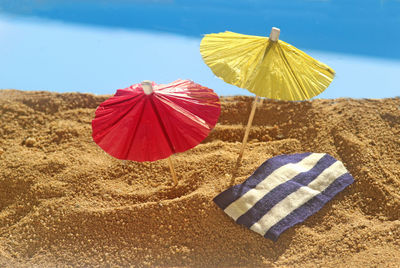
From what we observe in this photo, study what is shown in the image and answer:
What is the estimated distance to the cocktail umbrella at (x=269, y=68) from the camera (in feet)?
5.35

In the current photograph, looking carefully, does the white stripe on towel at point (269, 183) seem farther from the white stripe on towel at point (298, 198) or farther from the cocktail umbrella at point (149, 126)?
the cocktail umbrella at point (149, 126)

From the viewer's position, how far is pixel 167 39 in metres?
3.92

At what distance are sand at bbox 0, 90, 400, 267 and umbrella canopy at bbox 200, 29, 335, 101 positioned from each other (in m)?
0.61

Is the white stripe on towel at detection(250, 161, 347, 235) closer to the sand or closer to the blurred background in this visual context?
the sand

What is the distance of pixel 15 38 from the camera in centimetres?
388

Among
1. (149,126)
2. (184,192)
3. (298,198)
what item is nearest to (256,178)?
(298,198)

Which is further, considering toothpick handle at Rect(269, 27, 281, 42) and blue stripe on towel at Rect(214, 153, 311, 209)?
blue stripe on towel at Rect(214, 153, 311, 209)

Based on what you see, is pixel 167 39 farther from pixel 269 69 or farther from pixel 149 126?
pixel 149 126

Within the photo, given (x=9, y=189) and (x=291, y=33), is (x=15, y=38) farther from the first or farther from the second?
(x=291, y=33)

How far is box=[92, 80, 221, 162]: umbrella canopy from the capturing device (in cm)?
153

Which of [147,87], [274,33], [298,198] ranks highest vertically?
[274,33]

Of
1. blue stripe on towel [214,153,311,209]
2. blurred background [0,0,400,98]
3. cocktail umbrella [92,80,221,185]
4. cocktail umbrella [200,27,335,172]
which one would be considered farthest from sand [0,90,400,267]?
blurred background [0,0,400,98]

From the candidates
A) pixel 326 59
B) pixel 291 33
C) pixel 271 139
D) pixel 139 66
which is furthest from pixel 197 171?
pixel 291 33

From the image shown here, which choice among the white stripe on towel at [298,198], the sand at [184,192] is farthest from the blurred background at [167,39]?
the white stripe on towel at [298,198]
